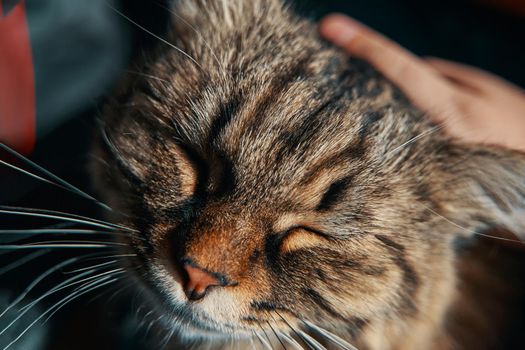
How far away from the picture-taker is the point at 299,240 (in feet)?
2.82

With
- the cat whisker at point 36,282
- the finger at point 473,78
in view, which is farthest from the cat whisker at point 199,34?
the finger at point 473,78

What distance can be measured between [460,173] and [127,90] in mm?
684

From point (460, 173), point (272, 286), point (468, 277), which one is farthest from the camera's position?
point (468, 277)

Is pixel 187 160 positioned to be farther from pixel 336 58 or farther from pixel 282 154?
pixel 336 58

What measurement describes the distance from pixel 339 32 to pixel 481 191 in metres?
0.53

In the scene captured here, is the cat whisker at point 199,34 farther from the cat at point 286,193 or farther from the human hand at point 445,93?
the human hand at point 445,93

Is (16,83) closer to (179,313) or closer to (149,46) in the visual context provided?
(149,46)

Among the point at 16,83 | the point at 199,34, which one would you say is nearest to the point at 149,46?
the point at 199,34

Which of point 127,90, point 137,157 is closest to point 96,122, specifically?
point 127,90

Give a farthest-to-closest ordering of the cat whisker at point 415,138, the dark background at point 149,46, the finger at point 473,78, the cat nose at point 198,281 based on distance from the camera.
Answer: the finger at point 473,78 → the dark background at point 149,46 → the cat whisker at point 415,138 → the cat nose at point 198,281

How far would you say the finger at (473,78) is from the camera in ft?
4.28

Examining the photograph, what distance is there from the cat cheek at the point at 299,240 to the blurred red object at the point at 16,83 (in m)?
0.59

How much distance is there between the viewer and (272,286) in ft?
2.68

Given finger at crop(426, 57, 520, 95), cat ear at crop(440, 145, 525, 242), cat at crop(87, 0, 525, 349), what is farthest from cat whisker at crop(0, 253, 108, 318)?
finger at crop(426, 57, 520, 95)
